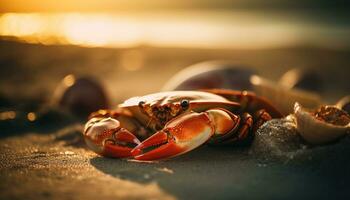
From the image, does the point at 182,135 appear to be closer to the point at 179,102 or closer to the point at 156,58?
the point at 179,102

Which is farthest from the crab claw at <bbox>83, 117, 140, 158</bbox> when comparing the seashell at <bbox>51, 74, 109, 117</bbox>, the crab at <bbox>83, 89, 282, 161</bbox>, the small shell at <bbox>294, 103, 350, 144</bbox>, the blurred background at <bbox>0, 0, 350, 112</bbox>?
the blurred background at <bbox>0, 0, 350, 112</bbox>

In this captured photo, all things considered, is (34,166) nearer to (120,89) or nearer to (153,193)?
(153,193)

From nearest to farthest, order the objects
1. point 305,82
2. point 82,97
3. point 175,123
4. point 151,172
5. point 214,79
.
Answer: point 151,172, point 175,123, point 82,97, point 214,79, point 305,82

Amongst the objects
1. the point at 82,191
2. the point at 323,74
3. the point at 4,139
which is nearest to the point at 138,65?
the point at 323,74

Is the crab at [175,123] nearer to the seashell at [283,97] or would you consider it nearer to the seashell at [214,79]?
the seashell at [283,97]

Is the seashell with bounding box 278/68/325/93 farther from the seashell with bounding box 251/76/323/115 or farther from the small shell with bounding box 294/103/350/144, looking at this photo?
the small shell with bounding box 294/103/350/144

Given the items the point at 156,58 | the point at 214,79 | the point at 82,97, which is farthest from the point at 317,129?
the point at 156,58
